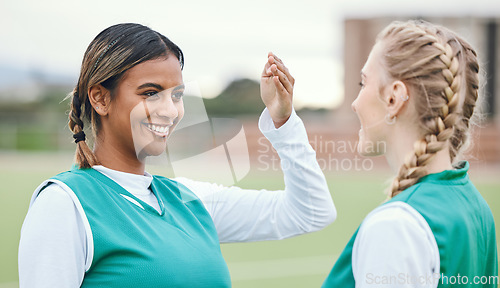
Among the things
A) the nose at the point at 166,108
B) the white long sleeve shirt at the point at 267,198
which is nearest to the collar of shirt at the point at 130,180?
the white long sleeve shirt at the point at 267,198

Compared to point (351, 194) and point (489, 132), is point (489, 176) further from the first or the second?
point (351, 194)

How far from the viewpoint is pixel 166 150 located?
1.94 m

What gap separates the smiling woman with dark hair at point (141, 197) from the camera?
5.19 feet

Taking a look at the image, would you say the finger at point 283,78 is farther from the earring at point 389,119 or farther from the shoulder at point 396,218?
the shoulder at point 396,218

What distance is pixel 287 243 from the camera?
Result: 7.82 metres

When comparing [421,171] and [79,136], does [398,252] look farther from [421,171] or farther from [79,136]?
[79,136]

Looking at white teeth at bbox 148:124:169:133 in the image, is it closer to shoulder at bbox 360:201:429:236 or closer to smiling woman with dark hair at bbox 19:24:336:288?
smiling woman with dark hair at bbox 19:24:336:288

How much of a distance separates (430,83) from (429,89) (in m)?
0.02

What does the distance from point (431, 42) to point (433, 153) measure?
0.95 ft

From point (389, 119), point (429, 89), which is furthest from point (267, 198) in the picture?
point (429, 89)

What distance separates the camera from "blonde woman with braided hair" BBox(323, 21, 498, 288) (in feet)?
4.54

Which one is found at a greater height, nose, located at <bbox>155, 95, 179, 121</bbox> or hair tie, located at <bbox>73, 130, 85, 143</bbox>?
nose, located at <bbox>155, 95, 179, 121</bbox>

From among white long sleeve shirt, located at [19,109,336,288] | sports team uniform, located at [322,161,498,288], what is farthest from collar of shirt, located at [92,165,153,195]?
sports team uniform, located at [322,161,498,288]

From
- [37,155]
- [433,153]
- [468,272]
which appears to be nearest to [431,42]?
[433,153]
